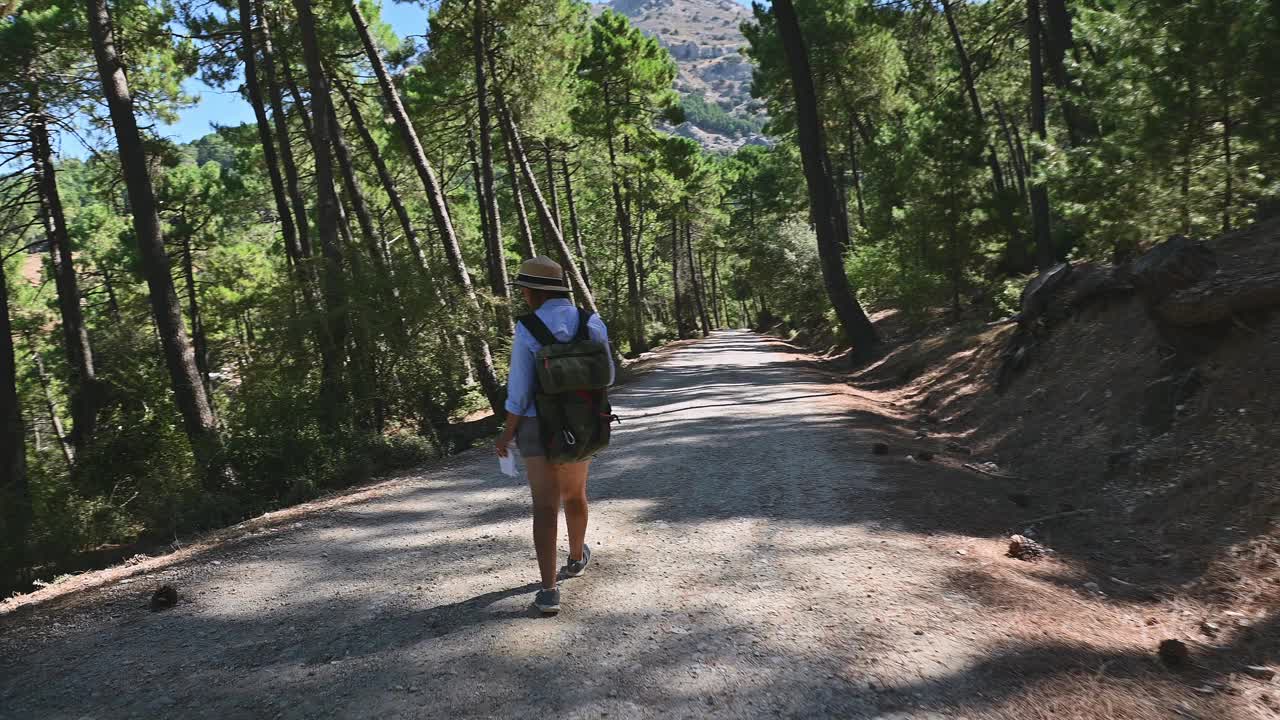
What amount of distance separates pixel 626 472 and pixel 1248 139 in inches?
309

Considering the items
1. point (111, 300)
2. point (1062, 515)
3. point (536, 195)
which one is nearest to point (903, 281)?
point (536, 195)

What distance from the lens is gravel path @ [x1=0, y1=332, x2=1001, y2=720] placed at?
3.07 metres

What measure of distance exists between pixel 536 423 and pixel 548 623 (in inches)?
41.2

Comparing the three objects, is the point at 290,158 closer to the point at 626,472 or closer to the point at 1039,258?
the point at 626,472

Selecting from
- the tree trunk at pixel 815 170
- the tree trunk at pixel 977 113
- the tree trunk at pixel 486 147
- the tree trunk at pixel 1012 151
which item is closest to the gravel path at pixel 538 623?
the tree trunk at pixel 815 170

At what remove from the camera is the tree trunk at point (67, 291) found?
43.8ft

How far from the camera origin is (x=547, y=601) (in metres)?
3.96

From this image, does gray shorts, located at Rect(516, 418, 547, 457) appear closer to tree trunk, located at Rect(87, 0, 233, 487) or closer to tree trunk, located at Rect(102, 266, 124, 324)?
tree trunk, located at Rect(87, 0, 233, 487)

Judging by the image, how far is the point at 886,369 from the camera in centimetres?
1495

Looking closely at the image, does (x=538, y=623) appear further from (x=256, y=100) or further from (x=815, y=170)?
(x=256, y=100)

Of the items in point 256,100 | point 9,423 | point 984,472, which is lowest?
point 984,472

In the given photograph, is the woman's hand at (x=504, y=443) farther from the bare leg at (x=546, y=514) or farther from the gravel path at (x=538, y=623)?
the gravel path at (x=538, y=623)

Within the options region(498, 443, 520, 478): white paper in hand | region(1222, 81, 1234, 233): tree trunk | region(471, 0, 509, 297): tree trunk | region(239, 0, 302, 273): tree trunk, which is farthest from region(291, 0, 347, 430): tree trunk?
region(1222, 81, 1234, 233): tree trunk

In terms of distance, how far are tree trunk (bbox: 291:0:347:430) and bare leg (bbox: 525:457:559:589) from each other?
24.2 feet
